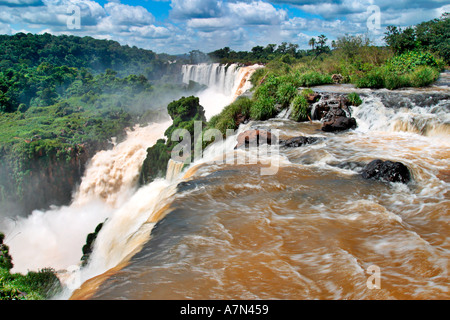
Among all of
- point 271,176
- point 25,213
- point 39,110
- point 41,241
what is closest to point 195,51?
point 39,110

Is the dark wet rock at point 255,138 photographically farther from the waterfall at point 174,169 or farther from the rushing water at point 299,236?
the waterfall at point 174,169

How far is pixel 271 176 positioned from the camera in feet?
22.7

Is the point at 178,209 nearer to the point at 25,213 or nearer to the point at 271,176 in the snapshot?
the point at 271,176

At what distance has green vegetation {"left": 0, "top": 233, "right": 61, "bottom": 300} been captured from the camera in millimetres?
5035

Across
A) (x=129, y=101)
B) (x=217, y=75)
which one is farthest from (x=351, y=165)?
(x=129, y=101)

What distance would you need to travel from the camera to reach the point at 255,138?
388 inches

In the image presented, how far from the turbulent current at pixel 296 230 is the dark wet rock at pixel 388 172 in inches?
6.8

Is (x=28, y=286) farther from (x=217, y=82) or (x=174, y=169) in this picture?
(x=217, y=82)

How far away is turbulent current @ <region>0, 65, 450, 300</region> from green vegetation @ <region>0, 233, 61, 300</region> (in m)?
0.55

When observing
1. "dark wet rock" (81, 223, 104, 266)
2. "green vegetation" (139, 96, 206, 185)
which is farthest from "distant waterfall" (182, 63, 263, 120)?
"dark wet rock" (81, 223, 104, 266)

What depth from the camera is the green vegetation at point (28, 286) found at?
5035 mm

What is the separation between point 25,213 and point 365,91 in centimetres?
2781

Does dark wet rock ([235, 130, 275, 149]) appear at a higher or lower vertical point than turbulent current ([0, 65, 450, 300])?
higher

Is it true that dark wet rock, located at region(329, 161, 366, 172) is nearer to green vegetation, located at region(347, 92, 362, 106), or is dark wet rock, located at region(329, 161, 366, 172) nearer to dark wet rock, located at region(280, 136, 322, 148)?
dark wet rock, located at region(280, 136, 322, 148)
